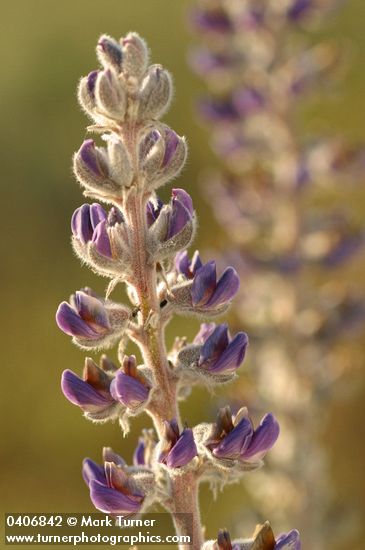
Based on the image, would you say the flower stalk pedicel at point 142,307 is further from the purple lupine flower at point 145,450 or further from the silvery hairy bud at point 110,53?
the purple lupine flower at point 145,450

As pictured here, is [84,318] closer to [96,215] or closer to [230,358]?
[96,215]

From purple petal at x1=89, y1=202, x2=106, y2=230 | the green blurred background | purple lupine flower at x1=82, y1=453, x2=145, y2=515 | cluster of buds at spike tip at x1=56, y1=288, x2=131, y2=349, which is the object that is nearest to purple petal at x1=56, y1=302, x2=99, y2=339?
cluster of buds at spike tip at x1=56, y1=288, x2=131, y2=349

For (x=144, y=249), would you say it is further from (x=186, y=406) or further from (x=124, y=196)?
(x=186, y=406)

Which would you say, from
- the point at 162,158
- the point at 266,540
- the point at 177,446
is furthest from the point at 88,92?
the point at 266,540

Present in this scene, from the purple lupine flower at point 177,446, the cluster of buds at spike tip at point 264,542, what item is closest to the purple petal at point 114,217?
the purple lupine flower at point 177,446

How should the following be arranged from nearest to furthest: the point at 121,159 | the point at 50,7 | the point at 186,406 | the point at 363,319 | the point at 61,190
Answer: the point at 121,159, the point at 363,319, the point at 186,406, the point at 61,190, the point at 50,7

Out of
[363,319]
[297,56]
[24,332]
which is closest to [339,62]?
[297,56]
